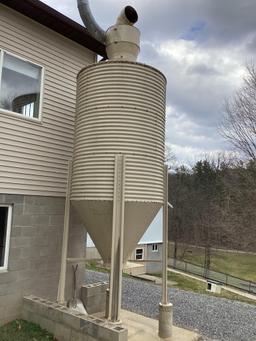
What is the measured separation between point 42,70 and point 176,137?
95.1 ft

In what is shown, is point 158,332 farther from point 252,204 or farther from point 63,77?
point 252,204

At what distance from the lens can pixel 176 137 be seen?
34.8m

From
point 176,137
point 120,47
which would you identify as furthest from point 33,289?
point 176,137

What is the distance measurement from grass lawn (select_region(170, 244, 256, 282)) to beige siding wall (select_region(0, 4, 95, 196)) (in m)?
29.7

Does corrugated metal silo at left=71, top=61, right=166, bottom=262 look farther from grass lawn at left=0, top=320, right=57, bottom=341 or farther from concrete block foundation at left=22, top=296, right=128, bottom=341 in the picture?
grass lawn at left=0, top=320, right=57, bottom=341

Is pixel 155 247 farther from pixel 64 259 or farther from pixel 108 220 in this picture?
pixel 108 220

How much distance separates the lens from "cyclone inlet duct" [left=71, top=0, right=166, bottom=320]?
5410 millimetres

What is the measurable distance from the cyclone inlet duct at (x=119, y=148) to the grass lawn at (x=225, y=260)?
97.6ft

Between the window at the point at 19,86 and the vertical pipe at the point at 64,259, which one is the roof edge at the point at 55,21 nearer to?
the window at the point at 19,86

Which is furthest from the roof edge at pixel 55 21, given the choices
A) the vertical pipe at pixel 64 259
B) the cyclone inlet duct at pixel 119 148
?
the vertical pipe at pixel 64 259

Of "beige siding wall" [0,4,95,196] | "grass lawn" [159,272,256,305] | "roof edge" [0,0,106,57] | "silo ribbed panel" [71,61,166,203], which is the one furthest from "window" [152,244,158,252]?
"silo ribbed panel" [71,61,166,203]

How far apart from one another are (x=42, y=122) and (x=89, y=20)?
86.6 inches

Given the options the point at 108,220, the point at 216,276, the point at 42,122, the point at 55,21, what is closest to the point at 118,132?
the point at 108,220

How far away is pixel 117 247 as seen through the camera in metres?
5.18
